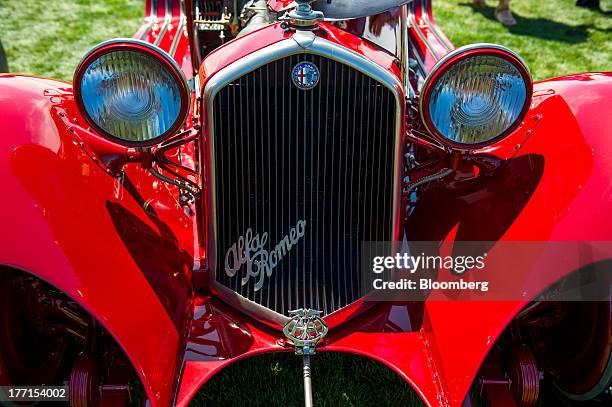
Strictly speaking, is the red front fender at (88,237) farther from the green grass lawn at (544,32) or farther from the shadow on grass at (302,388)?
the green grass lawn at (544,32)

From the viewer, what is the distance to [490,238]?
2223 mm

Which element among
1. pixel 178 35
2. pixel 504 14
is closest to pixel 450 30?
pixel 504 14

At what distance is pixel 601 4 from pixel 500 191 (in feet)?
23.2

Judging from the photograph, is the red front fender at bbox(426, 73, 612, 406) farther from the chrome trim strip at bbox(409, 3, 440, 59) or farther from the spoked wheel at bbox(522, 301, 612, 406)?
the chrome trim strip at bbox(409, 3, 440, 59)

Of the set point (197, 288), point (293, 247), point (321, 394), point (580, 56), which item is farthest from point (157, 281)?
point (580, 56)

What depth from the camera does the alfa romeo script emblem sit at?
2105mm

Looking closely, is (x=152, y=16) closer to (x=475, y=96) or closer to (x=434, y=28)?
(x=434, y=28)

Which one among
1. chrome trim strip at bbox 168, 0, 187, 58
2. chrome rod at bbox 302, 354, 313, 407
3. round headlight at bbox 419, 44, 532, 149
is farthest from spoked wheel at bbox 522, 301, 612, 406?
chrome trim strip at bbox 168, 0, 187, 58

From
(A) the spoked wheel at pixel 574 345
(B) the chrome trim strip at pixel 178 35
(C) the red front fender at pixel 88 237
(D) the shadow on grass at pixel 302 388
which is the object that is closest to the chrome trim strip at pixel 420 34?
(B) the chrome trim strip at pixel 178 35

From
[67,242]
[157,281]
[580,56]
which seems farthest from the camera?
[580,56]

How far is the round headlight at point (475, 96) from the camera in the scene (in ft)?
6.98

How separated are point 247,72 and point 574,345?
5.42ft

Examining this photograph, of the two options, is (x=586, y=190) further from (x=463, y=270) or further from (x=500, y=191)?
(x=463, y=270)

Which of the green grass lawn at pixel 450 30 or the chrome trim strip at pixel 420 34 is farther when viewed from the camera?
the green grass lawn at pixel 450 30
